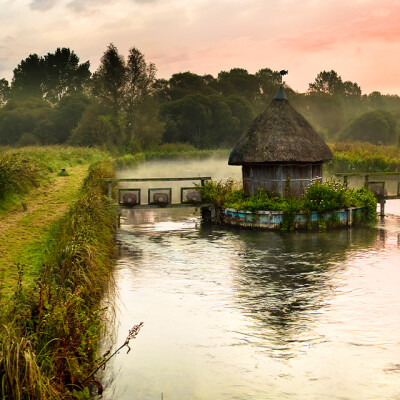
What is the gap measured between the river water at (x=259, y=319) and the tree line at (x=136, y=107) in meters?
52.6

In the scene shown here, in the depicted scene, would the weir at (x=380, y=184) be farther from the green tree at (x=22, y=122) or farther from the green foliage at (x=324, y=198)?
the green tree at (x=22, y=122)

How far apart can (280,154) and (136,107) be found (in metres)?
58.8

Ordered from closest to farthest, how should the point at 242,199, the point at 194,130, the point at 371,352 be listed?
the point at 371,352, the point at 242,199, the point at 194,130

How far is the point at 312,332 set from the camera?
1160 cm

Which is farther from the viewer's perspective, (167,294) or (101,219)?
(101,219)

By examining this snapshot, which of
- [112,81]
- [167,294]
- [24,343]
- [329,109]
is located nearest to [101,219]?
[167,294]

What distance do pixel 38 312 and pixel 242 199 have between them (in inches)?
679

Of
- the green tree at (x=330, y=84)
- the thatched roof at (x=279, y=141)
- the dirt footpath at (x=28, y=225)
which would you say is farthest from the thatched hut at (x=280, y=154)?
the green tree at (x=330, y=84)

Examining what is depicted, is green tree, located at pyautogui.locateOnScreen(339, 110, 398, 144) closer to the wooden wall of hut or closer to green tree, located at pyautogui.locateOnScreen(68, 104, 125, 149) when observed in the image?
green tree, located at pyautogui.locateOnScreen(68, 104, 125, 149)

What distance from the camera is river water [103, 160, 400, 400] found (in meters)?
9.44

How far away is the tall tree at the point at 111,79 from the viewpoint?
3206 inches

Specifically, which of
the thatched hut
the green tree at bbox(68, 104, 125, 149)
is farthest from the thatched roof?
the green tree at bbox(68, 104, 125, 149)

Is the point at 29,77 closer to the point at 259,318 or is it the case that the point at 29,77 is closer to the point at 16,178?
the point at 16,178

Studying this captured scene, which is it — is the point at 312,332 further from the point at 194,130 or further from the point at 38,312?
the point at 194,130
